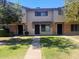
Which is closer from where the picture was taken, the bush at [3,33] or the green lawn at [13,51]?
the green lawn at [13,51]

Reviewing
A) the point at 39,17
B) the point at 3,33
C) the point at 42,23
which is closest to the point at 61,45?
the point at 3,33

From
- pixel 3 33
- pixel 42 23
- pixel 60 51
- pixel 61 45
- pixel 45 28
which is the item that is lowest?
pixel 3 33

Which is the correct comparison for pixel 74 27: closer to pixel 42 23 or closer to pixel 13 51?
pixel 42 23

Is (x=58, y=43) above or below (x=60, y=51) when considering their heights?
below

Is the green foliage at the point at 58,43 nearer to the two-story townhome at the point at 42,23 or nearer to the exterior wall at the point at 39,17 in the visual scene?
the two-story townhome at the point at 42,23

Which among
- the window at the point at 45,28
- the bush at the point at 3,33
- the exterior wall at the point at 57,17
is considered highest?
the exterior wall at the point at 57,17

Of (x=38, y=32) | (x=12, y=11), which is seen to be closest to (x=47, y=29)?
(x=38, y=32)

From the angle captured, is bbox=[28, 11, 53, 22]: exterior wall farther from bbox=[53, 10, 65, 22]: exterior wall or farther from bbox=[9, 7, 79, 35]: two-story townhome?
bbox=[53, 10, 65, 22]: exterior wall

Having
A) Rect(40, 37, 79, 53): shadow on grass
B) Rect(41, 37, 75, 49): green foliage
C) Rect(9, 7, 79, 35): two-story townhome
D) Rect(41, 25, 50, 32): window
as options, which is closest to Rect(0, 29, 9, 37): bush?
Rect(9, 7, 79, 35): two-story townhome

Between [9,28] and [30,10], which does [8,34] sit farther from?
[30,10]

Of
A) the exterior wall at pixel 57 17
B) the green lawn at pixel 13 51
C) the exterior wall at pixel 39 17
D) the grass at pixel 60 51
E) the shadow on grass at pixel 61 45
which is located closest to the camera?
the grass at pixel 60 51

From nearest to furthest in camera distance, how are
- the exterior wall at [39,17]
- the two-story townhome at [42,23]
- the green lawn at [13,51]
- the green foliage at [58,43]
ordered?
the green lawn at [13,51] < the green foliage at [58,43] < the two-story townhome at [42,23] < the exterior wall at [39,17]

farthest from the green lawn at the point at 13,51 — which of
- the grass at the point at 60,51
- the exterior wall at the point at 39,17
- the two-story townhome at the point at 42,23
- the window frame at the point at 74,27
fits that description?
the window frame at the point at 74,27

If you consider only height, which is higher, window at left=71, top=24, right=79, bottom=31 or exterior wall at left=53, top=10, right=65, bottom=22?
exterior wall at left=53, top=10, right=65, bottom=22
